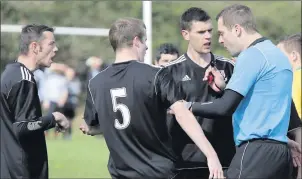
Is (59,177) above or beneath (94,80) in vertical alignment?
beneath

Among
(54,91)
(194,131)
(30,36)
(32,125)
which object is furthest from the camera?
(54,91)

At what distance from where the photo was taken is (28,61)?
7.15 metres

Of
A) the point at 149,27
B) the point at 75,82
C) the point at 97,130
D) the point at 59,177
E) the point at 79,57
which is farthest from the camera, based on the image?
the point at 79,57

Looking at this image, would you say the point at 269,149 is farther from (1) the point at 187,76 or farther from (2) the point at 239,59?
(1) the point at 187,76

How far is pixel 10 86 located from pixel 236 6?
2.10 metres

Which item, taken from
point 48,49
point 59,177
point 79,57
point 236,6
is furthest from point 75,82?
point 236,6

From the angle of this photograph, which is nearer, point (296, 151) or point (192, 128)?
point (192, 128)

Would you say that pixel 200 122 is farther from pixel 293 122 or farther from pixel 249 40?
pixel 249 40

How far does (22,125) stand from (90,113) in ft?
2.69

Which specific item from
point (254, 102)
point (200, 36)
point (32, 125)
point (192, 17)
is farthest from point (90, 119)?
point (192, 17)

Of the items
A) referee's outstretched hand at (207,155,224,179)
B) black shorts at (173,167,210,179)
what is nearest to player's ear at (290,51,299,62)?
black shorts at (173,167,210,179)

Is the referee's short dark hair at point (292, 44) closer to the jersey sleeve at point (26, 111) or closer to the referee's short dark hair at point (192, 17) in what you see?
the referee's short dark hair at point (192, 17)

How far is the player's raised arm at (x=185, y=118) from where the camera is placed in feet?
18.0

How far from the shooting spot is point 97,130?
248 inches
